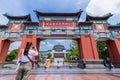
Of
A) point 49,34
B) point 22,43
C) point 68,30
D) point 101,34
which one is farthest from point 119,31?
point 22,43

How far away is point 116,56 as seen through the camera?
59.5 feet

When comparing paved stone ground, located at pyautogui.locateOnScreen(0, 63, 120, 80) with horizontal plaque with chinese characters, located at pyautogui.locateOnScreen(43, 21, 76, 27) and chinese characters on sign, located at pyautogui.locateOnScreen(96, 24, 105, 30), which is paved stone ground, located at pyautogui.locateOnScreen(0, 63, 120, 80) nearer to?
horizontal plaque with chinese characters, located at pyautogui.locateOnScreen(43, 21, 76, 27)

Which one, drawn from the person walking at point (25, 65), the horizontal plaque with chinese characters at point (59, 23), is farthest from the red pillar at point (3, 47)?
the person walking at point (25, 65)

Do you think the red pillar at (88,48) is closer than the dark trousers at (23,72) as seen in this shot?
No

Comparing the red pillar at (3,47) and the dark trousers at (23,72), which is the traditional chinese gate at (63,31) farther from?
the dark trousers at (23,72)

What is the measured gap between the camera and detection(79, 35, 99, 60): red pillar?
17.2 m

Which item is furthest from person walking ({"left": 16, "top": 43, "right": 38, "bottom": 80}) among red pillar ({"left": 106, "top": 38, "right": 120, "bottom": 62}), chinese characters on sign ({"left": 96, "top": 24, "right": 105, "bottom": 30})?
chinese characters on sign ({"left": 96, "top": 24, "right": 105, "bottom": 30})

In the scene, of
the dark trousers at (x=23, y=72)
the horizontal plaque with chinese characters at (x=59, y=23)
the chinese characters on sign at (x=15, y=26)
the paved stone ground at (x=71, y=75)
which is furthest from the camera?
the horizontal plaque with chinese characters at (x=59, y=23)

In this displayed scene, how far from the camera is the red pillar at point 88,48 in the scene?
17.2 metres

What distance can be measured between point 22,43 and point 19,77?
50.2 feet

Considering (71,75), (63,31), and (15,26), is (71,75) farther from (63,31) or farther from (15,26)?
(15,26)

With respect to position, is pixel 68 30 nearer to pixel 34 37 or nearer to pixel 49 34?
pixel 49 34

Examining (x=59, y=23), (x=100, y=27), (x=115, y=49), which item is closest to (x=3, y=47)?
(x=59, y=23)

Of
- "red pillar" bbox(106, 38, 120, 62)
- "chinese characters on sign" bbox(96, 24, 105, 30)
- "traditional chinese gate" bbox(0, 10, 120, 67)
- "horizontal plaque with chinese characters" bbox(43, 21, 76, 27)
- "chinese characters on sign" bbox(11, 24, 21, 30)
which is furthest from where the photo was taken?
"chinese characters on sign" bbox(96, 24, 105, 30)
